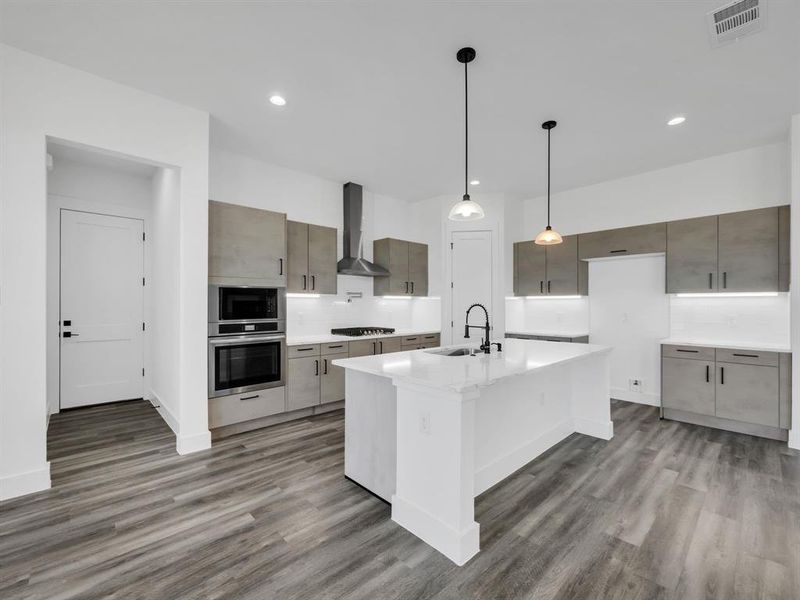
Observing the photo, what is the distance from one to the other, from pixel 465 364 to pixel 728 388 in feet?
10.7

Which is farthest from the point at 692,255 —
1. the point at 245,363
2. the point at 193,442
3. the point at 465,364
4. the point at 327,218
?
the point at 193,442

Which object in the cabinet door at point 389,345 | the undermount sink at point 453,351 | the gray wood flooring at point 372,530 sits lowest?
the gray wood flooring at point 372,530

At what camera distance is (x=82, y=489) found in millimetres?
2631

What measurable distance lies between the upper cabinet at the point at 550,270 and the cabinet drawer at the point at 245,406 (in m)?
3.87

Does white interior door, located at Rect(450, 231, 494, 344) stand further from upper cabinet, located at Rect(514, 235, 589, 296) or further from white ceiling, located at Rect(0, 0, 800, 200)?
white ceiling, located at Rect(0, 0, 800, 200)

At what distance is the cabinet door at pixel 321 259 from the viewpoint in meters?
4.59

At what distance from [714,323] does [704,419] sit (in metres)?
1.17

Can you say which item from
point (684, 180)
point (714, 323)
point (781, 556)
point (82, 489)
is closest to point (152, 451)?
point (82, 489)

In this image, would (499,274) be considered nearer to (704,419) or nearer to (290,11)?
(704,419)

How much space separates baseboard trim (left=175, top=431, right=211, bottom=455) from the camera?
10.7ft

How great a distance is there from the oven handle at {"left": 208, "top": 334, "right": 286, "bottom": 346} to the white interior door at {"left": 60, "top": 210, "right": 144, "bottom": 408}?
7.39ft

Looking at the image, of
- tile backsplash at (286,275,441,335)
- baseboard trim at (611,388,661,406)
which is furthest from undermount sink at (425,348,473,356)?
baseboard trim at (611,388,661,406)

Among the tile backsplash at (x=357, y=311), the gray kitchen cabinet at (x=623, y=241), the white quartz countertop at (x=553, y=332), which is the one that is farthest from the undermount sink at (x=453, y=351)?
the gray kitchen cabinet at (x=623, y=241)

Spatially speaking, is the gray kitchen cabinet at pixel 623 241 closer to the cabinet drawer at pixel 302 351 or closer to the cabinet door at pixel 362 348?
the cabinet door at pixel 362 348
